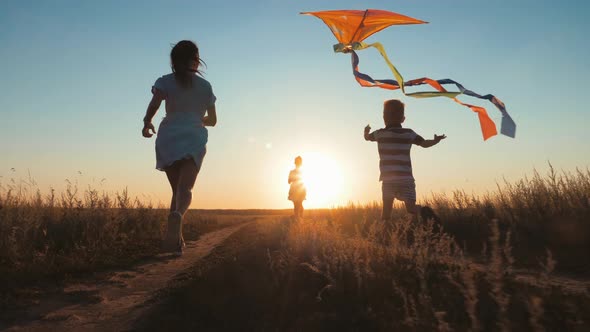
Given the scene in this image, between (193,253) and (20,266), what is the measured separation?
227 centimetres

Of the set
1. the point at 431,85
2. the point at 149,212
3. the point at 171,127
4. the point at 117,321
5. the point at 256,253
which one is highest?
the point at 431,85

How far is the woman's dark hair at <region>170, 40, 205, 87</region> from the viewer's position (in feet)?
18.6

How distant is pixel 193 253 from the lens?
641cm

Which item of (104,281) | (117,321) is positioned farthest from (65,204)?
(117,321)

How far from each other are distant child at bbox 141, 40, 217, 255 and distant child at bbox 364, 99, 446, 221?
8.73 ft

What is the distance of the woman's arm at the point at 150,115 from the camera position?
5.70 meters

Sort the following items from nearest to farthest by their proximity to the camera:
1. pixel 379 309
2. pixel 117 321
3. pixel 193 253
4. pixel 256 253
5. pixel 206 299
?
pixel 379 309 < pixel 117 321 < pixel 206 299 < pixel 256 253 < pixel 193 253

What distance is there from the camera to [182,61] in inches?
224

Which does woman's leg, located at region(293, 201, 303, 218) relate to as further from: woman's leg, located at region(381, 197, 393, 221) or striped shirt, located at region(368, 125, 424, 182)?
striped shirt, located at region(368, 125, 424, 182)

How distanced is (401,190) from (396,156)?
508mm

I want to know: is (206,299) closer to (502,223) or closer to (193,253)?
(193,253)

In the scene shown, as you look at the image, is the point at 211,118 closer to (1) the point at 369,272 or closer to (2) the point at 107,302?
(2) the point at 107,302

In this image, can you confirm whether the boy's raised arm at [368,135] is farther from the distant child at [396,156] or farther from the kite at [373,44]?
the kite at [373,44]

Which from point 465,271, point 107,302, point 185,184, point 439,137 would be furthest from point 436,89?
point 107,302
